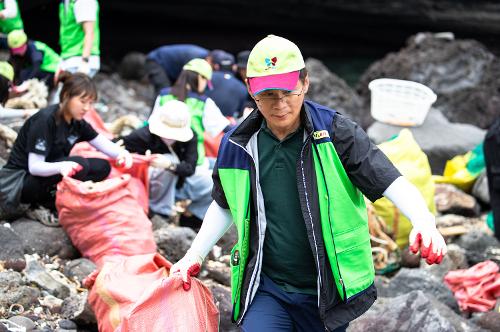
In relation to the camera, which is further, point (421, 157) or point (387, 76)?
point (387, 76)

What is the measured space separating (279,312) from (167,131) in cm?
330

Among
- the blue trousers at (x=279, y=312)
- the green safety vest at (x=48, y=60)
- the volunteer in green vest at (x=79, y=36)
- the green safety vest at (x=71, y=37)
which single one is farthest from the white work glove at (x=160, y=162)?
the blue trousers at (x=279, y=312)

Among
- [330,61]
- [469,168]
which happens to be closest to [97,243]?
[469,168]

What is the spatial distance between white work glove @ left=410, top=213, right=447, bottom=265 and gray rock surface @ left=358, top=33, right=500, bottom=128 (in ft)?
32.0

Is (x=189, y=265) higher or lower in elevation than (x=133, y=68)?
higher

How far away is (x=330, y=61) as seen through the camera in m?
18.0

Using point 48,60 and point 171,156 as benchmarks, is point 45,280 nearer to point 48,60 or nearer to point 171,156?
point 171,156

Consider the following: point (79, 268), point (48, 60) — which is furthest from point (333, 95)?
point (79, 268)

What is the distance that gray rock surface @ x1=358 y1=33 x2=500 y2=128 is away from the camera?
41.1 ft

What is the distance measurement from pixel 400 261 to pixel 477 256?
0.73m

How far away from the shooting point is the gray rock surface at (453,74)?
12.5m

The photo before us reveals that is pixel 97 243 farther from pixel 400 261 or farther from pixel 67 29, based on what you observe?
pixel 67 29

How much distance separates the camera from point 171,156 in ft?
21.6

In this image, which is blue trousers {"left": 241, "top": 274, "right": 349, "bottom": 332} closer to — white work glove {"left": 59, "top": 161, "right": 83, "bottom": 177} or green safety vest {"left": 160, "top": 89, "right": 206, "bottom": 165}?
white work glove {"left": 59, "top": 161, "right": 83, "bottom": 177}
